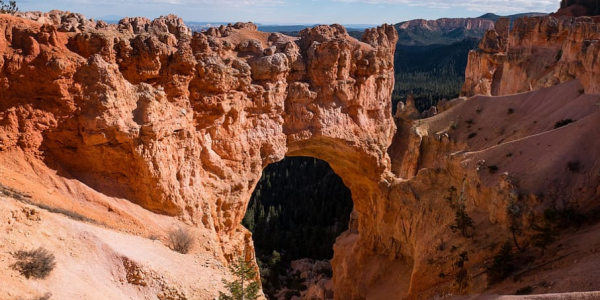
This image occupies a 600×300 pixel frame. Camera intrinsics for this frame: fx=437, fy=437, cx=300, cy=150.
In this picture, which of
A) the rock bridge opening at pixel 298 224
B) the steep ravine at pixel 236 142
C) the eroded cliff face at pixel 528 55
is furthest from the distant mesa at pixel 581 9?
the steep ravine at pixel 236 142

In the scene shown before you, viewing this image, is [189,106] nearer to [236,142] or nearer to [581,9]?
[236,142]

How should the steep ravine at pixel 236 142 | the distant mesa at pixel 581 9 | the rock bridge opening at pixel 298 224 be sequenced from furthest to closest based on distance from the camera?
1. the distant mesa at pixel 581 9
2. the rock bridge opening at pixel 298 224
3. the steep ravine at pixel 236 142

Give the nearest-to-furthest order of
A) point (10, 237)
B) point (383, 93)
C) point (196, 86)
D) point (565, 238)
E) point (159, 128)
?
point (10, 237) < point (565, 238) < point (159, 128) < point (196, 86) < point (383, 93)

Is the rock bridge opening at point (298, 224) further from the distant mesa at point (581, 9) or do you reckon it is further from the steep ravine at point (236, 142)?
the distant mesa at point (581, 9)

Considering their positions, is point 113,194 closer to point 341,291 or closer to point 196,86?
point 196,86

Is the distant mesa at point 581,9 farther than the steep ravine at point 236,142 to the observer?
Yes

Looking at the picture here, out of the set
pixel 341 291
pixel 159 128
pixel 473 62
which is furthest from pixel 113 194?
pixel 473 62

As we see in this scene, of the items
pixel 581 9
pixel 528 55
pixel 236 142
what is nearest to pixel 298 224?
pixel 236 142

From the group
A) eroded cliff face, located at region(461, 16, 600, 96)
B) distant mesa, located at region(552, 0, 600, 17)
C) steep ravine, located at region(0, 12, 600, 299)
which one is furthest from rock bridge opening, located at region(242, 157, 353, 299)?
distant mesa, located at region(552, 0, 600, 17)
